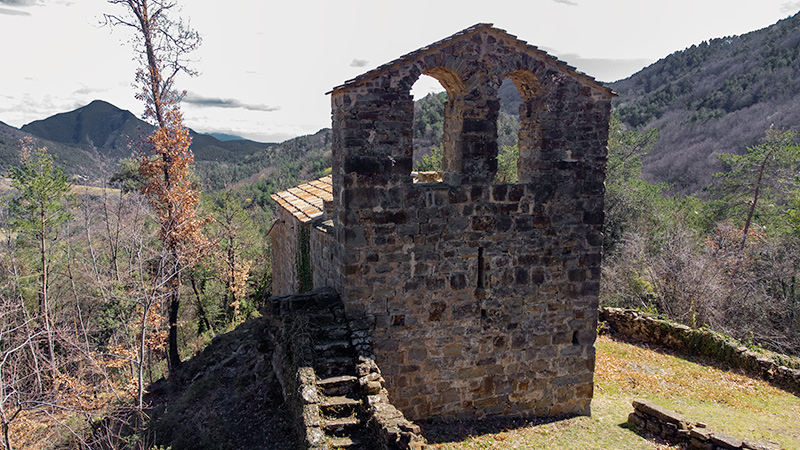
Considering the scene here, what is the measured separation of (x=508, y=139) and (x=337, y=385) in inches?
1502

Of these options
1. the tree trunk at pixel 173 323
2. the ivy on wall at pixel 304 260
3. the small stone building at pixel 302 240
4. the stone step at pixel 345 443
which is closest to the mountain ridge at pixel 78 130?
the tree trunk at pixel 173 323

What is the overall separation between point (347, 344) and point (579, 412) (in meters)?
4.54

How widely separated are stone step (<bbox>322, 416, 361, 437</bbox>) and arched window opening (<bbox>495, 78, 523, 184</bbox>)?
14.2ft

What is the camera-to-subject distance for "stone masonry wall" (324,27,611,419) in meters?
6.66

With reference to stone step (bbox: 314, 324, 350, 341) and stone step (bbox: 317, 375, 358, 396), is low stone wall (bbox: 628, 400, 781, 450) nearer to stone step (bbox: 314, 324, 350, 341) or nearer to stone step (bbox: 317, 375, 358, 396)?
stone step (bbox: 317, 375, 358, 396)

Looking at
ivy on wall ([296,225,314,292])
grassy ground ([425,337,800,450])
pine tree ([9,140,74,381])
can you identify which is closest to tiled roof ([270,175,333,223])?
ivy on wall ([296,225,314,292])

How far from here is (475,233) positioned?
7.16 m

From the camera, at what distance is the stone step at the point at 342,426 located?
223 inches

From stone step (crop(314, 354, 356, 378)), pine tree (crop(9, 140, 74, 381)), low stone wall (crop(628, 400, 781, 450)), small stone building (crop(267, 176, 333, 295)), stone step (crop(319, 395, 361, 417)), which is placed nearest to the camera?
stone step (crop(319, 395, 361, 417))

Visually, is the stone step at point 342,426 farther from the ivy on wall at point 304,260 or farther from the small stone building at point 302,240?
the ivy on wall at point 304,260

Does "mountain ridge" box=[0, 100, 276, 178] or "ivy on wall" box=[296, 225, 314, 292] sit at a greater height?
"mountain ridge" box=[0, 100, 276, 178]

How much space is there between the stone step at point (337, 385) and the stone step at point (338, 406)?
0.13 m

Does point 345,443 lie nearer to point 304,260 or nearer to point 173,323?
point 304,260

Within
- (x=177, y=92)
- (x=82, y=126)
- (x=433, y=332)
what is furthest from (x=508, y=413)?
(x=82, y=126)
